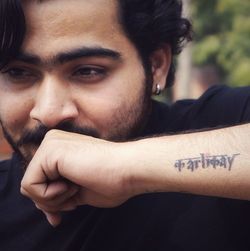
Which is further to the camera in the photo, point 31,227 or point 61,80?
point 31,227

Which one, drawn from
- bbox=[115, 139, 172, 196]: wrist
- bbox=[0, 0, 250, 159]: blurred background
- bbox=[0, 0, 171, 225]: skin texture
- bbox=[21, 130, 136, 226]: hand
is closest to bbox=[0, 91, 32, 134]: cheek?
bbox=[0, 0, 171, 225]: skin texture

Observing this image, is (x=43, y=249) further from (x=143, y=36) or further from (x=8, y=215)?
(x=143, y=36)

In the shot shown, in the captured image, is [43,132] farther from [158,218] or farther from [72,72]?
[158,218]

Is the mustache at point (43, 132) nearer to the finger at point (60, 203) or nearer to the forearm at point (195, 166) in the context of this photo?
the finger at point (60, 203)

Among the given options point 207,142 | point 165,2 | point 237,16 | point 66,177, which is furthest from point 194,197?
point 237,16

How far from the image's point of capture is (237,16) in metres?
10.1

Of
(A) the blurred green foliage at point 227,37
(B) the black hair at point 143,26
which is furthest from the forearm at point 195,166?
(A) the blurred green foliage at point 227,37

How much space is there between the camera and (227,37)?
11.8 metres

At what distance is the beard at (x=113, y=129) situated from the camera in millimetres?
2234

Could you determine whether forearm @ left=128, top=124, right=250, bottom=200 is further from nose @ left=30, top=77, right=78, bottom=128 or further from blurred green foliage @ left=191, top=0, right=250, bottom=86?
blurred green foliage @ left=191, top=0, right=250, bottom=86

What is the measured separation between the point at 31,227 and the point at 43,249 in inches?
4.7

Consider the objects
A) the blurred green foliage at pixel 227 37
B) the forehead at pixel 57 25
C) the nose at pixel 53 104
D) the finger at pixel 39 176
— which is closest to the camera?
the finger at pixel 39 176

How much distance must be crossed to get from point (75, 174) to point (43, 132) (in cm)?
37

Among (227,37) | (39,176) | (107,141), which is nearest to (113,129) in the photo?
(107,141)
